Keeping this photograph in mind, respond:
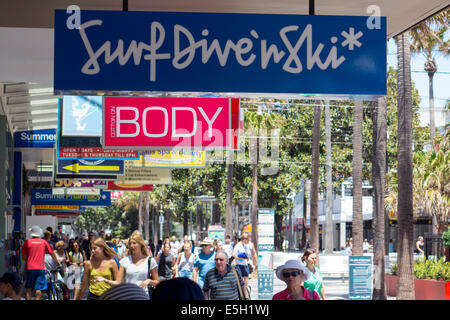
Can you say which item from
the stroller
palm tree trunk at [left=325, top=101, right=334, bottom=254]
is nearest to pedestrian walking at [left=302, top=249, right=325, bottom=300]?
the stroller

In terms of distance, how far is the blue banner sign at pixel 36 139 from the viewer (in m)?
20.5

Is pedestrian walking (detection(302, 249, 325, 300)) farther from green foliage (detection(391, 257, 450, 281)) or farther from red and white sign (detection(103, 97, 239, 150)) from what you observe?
green foliage (detection(391, 257, 450, 281))

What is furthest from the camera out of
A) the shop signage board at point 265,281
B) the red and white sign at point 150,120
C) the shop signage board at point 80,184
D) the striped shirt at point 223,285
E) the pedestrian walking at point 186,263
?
the shop signage board at point 80,184

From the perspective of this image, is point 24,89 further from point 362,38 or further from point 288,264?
point 362,38

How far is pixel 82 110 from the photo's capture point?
14.5m

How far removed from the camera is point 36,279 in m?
14.8

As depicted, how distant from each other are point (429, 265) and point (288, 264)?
1587 centimetres

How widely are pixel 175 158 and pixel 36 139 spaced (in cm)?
418

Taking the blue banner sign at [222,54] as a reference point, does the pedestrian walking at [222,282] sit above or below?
below

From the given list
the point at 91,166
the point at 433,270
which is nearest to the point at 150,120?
the point at 433,270

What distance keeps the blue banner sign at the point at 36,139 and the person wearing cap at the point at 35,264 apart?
20.3 ft

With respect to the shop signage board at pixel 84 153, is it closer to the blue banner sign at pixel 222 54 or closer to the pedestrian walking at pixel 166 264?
the pedestrian walking at pixel 166 264

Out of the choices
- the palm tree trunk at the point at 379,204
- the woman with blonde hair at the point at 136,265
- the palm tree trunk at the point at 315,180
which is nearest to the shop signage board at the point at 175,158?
the palm tree trunk at the point at 379,204

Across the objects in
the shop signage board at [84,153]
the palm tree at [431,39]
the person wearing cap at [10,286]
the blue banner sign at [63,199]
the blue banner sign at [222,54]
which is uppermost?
the palm tree at [431,39]
